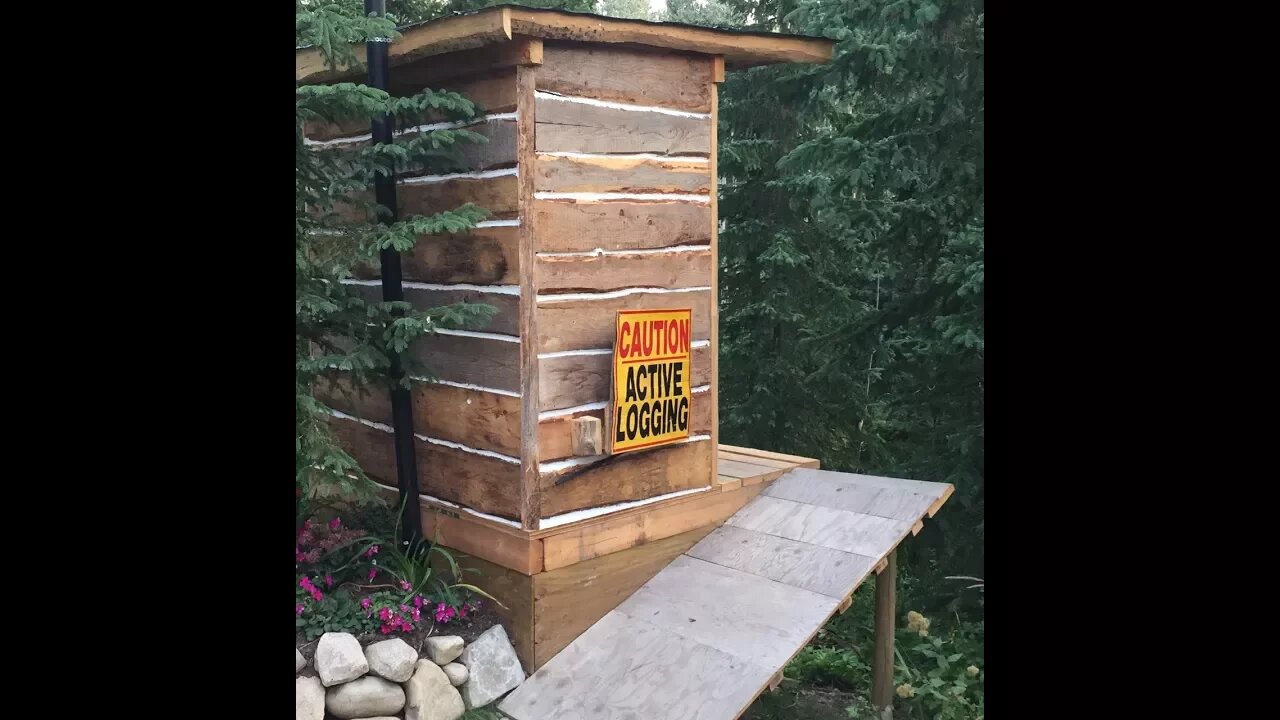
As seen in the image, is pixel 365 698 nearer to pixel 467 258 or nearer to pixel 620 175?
pixel 467 258

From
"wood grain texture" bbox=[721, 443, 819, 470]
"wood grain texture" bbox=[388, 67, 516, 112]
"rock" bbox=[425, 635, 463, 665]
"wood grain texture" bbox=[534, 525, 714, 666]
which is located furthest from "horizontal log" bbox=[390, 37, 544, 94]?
"wood grain texture" bbox=[721, 443, 819, 470]

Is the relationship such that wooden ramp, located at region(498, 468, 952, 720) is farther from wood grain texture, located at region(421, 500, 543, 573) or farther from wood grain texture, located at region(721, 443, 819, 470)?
wood grain texture, located at region(421, 500, 543, 573)

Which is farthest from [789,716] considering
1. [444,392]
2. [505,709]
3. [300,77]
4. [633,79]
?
[300,77]

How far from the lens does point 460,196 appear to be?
573 cm

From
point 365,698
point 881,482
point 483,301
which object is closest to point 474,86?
point 483,301

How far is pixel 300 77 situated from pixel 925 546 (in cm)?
586

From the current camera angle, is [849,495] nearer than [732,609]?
No

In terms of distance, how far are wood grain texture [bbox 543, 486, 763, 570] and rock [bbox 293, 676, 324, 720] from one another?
1292mm

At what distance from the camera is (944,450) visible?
325 inches

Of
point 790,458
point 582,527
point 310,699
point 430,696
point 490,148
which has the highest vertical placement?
point 490,148

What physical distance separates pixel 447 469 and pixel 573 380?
101 cm

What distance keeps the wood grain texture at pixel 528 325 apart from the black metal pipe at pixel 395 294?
32.9 inches

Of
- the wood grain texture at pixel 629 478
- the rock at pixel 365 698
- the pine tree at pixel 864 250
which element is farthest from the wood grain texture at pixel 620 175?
the rock at pixel 365 698
